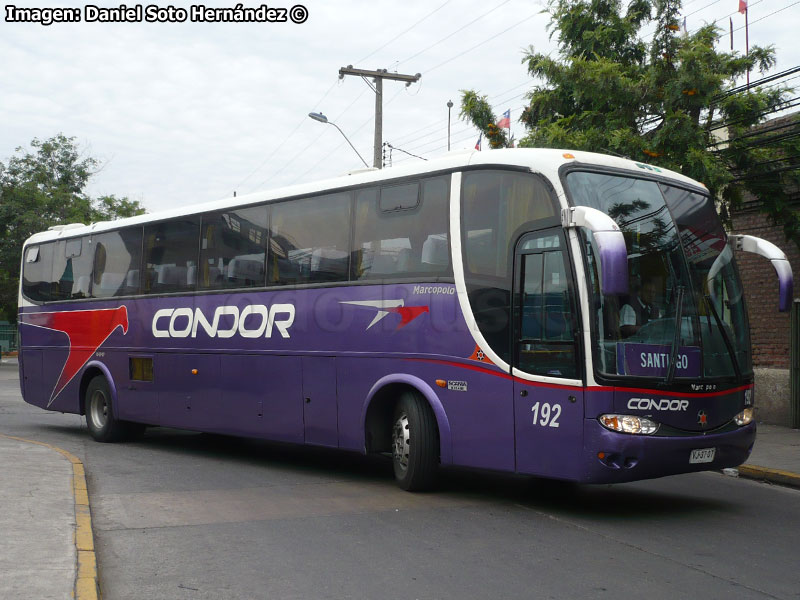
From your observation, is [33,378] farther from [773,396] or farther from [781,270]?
[773,396]

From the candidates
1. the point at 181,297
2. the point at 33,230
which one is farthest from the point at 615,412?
the point at 33,230

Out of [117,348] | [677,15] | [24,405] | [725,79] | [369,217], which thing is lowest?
[24,405]

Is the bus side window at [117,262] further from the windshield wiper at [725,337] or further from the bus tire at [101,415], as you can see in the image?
the windshield wiper at [725,337]

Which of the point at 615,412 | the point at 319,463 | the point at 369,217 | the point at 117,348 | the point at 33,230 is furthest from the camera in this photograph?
the point at 33,230

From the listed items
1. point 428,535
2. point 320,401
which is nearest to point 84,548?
point 428,535

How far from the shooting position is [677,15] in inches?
632

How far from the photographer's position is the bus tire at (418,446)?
30.7ft

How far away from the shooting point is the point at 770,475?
11.5 meters

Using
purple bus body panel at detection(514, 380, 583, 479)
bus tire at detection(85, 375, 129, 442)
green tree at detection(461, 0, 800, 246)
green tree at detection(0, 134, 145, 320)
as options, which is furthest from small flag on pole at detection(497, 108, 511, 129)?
green tree at detection(0, 134, 145, 320)

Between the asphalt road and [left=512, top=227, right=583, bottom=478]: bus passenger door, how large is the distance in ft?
1.94

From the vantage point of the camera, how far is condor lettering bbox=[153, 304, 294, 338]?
11367mm

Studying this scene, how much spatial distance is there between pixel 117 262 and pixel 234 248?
3.27 m

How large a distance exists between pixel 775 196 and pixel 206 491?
10950 millimetres

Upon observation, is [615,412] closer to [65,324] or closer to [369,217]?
[369,217]
